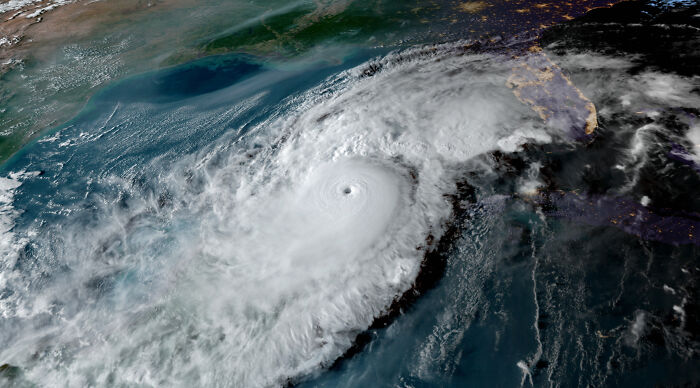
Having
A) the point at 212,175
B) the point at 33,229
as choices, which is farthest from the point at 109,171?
the point at 212,175

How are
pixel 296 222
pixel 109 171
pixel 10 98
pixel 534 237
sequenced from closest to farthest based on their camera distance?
pixel 534 237, pixel 296 222, pixel 109 171, pixel 10 98

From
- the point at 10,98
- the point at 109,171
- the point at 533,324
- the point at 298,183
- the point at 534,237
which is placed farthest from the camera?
the point at 10,98

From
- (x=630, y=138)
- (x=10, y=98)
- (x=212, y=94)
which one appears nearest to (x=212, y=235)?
(x=212, y=94)

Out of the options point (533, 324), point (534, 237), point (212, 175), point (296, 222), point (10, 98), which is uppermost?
point (10, 98)

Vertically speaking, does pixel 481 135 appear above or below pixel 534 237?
above

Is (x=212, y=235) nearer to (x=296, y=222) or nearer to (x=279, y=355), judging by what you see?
(x=296, y=222)

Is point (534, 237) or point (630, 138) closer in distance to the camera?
point (534, 237)
